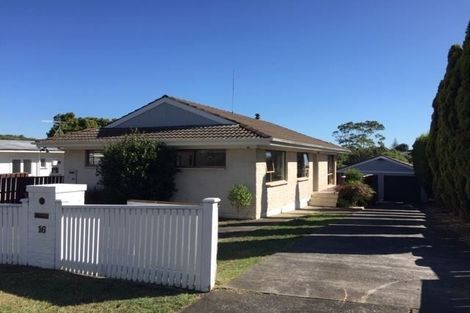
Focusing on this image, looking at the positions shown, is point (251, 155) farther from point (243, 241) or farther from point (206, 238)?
point (206, 238)

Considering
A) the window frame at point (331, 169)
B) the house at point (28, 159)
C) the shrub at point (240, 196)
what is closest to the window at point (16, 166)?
the house at point (28, 159)

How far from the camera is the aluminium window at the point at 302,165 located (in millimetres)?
22312

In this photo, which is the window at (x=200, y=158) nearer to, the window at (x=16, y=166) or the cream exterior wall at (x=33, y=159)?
the cream exterior wall at (x=33, y=159)

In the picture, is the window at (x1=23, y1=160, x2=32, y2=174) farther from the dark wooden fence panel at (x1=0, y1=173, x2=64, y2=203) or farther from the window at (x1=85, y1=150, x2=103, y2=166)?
the dark wooden fence panel at (x1=0, y1=173, x2=64, y2=203)

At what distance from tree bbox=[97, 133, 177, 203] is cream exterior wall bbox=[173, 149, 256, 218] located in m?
0.55

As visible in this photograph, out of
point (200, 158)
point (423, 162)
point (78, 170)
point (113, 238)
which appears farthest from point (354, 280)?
point (423, 162)

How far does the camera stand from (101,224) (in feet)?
24.4

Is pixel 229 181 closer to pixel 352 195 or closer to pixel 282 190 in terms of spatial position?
pixel 282 190

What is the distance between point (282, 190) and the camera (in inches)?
758

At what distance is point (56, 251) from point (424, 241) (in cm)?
848

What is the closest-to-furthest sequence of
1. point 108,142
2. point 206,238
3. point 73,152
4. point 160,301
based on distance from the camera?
point 160,301 → point 206,238 → point 108,142 → point 73,152

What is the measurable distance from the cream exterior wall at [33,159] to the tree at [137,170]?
12.8m

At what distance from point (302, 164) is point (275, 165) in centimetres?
478

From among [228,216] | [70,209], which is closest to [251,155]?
[228,216]
